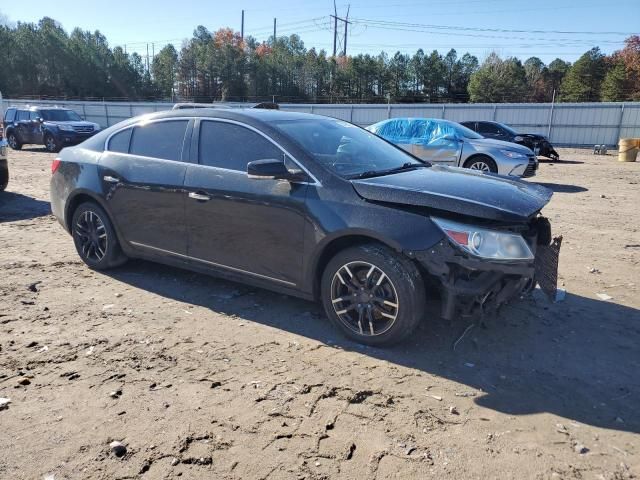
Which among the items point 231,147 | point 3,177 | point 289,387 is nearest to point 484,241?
point 289,387

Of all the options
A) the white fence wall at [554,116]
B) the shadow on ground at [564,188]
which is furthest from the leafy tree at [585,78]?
the shadow on ground at [564,188]

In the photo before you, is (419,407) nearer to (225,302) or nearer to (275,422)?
(275,422)

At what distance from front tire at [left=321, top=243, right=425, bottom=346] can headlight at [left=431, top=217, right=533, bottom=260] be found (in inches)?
13.9

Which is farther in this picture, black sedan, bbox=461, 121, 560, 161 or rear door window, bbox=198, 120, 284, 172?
black sedan, bbox=461, 121, 560, 161

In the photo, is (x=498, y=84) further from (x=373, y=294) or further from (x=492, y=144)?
(x=373, y=294)

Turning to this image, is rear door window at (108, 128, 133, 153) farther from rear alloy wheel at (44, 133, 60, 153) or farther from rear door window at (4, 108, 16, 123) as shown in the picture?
rear door window at (4, 108, 16, 123)

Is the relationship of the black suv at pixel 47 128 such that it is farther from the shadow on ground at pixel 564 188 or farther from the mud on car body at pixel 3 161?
the shadow on ground at pixel 564 188

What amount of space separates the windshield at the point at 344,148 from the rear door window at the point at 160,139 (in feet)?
3.26

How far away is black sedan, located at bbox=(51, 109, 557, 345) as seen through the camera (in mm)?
3445

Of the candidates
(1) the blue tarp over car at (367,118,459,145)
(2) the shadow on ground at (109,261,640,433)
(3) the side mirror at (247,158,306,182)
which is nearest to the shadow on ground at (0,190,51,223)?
(2) the shadow on ground at (109,261,640,433)

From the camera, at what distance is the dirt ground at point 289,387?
2594 millimetres

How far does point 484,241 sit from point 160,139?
3.15 m

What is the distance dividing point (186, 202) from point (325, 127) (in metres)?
1.42

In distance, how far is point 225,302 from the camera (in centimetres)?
467
